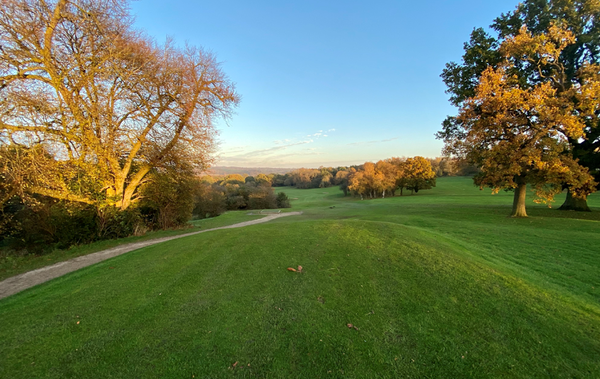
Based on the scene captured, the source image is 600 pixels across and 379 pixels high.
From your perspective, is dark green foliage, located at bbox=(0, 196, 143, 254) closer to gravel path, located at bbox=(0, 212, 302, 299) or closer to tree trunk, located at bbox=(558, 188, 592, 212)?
gravel path, located at bbox=(0, 212, 302, 299)

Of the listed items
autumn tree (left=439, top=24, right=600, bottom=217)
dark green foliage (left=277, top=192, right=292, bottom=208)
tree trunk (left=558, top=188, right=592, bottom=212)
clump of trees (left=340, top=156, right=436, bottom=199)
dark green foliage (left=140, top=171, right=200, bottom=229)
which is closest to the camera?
autumn tree (left=439, top=24, right=600, bottom=217)

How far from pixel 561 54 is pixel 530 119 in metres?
6.44

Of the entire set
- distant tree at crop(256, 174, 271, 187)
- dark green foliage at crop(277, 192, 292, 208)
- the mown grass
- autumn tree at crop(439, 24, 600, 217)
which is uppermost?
autumn tree at crop(439, 24, 600, 217)

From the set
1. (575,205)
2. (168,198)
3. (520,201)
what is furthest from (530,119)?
(168,198)

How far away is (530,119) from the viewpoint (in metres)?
13.8

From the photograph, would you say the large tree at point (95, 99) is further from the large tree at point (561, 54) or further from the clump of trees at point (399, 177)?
the clump of trees at point (399, 177)

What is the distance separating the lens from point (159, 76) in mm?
13273

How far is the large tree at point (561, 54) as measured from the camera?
14477 mm

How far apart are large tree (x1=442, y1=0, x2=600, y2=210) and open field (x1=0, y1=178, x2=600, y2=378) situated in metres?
13.5

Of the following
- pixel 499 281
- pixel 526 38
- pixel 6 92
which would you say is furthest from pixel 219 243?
pixel 526 38

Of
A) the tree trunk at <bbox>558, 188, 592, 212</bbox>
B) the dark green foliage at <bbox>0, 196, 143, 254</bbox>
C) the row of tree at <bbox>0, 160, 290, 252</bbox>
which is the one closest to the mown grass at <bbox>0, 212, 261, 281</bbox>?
the dark green foliage at <bbox>0, 196, 143, 254</bbox>

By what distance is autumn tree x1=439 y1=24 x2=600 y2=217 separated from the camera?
1275cm

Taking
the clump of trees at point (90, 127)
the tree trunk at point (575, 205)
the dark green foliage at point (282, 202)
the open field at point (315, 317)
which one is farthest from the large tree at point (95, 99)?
the dark green foliage at point (282, 202)

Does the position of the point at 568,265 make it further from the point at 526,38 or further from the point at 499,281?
the point at 526,38
